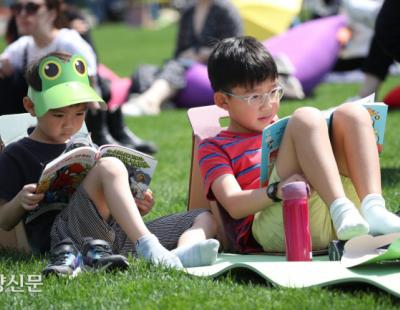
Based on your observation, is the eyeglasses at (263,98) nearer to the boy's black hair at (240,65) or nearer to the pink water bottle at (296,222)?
the boy's black hair at (240,65)

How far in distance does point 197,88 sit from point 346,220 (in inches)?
251

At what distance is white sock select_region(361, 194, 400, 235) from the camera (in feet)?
11.1

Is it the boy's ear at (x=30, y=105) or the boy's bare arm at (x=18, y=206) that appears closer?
the boy's bare arm at (x=18, y=206)

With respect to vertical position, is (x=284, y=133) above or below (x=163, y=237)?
above

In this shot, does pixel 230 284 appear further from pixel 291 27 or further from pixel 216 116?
pixel 291 27

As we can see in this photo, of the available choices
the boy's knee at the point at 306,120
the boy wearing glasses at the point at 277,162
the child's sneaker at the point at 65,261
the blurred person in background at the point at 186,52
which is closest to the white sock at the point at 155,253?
the child's sneaker at the point at 65,261

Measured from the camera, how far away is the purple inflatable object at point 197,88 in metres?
9.49

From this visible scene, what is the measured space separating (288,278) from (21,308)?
2.96 feet

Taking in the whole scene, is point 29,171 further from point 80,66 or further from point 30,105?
point 80,66

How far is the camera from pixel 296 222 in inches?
131

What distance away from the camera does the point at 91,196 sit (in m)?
3.69

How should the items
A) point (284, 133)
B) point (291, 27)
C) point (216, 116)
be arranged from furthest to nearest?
point (291, 27) < point (216, 116) < point (284, 133)

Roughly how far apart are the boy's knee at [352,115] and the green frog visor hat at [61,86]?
1.00m

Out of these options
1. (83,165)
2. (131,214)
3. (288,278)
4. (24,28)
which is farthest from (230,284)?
(24,28)
